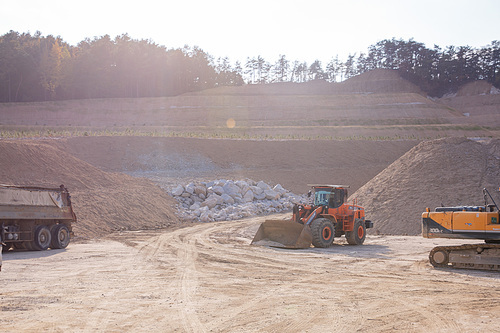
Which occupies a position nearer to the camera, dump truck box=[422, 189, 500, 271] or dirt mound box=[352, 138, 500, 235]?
dump truck box=[422, 189, 500, 271]

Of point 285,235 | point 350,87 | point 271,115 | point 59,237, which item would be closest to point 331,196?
point 285,235

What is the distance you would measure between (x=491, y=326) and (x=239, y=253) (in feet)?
28.6

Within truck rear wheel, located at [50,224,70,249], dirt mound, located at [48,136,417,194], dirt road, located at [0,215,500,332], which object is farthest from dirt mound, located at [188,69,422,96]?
dirt road, located at [0,215,500,332]

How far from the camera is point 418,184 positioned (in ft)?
72.0

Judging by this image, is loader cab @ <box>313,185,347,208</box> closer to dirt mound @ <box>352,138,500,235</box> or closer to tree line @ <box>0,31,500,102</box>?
dirt mound @ <box>352,138,500,235</box>

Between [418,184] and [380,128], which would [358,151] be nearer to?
[380,128]

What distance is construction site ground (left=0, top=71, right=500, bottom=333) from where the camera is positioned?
746 centimetres

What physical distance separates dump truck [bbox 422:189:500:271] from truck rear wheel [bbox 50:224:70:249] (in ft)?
38.7

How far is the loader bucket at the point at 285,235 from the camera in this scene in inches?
630

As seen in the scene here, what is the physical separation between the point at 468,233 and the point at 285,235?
6.51 meters

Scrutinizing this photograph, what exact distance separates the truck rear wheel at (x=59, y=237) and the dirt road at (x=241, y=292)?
→ 52 cm

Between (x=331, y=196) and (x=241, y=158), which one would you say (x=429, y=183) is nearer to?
(x=331, y=196)

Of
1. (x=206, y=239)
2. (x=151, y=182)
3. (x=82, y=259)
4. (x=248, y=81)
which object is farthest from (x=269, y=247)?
(x=248, y=81)

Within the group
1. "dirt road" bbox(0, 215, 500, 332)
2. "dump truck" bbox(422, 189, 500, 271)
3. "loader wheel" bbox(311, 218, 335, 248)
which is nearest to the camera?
"dirt road" bbox(0, 215, 500, 332)
